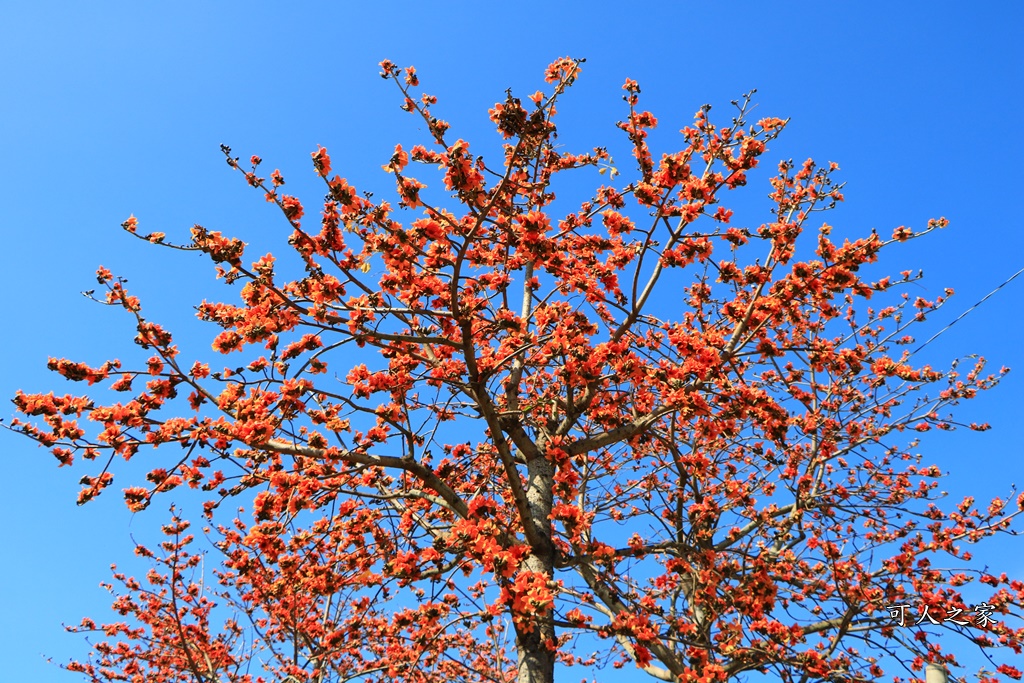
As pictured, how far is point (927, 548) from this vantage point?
841cm

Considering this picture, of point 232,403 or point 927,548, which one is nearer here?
point 232,403

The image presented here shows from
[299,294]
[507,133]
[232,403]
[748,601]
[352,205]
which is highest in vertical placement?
[507,133]

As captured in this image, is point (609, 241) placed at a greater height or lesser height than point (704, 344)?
greater

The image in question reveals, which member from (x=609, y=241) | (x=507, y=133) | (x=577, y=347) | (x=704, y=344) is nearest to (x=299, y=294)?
(x=507, y=133)

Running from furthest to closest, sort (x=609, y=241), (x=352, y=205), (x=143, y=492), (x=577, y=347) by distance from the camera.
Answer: (x=609, y=241)
(x=577, y=347)
(x=143, y=492)
(x=352, y=205)

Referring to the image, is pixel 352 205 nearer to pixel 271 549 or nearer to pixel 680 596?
pixel 271 549

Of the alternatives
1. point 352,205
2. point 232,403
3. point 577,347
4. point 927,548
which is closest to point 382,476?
point 232,403

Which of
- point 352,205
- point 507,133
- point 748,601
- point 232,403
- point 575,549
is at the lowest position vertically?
point 748,601

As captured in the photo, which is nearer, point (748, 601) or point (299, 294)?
point (299, 294)

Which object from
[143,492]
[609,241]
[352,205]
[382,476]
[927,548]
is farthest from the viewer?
[927,548]

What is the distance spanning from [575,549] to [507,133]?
13.3ft

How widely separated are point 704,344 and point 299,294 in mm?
3585

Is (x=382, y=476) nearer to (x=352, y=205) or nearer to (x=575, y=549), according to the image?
(x=575, y=549)

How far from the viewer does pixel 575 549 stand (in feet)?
21.8
